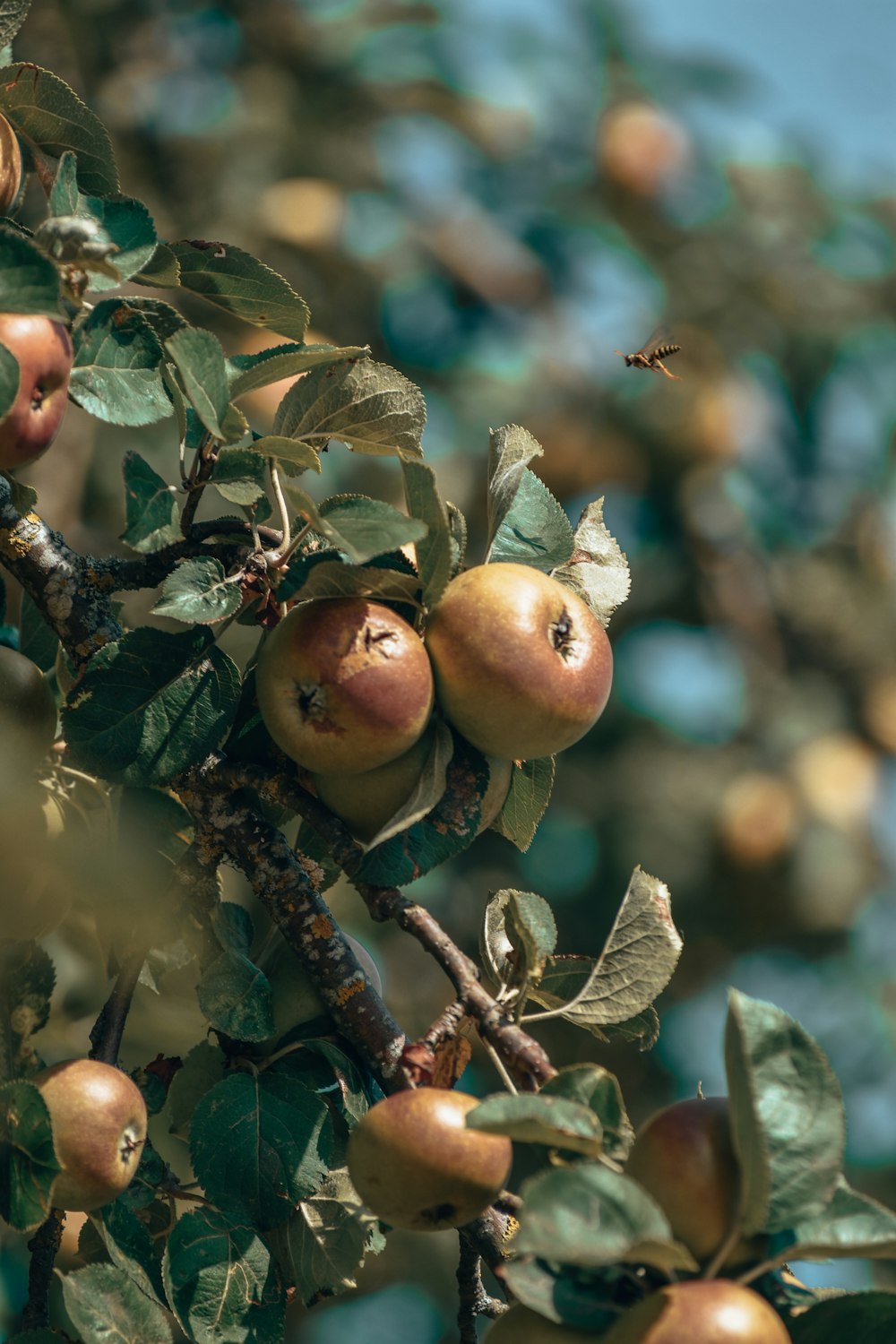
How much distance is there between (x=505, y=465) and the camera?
2.99ft

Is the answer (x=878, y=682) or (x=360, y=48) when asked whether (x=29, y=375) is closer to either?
(x=360, y=48)

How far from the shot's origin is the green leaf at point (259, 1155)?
2.67 ft

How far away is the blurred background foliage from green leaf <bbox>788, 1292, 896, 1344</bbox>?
5.14 feet

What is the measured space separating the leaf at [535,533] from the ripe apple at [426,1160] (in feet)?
1.15

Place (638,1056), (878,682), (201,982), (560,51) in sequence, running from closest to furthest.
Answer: (201,982), (638,1056), (878,682), (560,51)

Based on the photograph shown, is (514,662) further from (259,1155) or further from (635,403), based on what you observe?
(635,403)

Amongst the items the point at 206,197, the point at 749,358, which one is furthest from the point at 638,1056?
the point at 206,197

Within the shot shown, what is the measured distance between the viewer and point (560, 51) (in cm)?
319

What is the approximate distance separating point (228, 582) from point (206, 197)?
186cm

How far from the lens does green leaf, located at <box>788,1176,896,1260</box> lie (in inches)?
24.9

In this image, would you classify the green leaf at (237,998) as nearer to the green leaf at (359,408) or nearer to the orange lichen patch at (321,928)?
the orange lichen patch at (321,928)

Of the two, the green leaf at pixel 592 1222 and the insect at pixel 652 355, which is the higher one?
the green leaf at pixel 592 1222

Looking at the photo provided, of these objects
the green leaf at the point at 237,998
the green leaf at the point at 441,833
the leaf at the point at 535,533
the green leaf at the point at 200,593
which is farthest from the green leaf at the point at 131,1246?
the leaf at the point at 535,533

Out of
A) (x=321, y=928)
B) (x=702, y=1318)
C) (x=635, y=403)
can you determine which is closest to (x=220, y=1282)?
(x=321, y=928)
